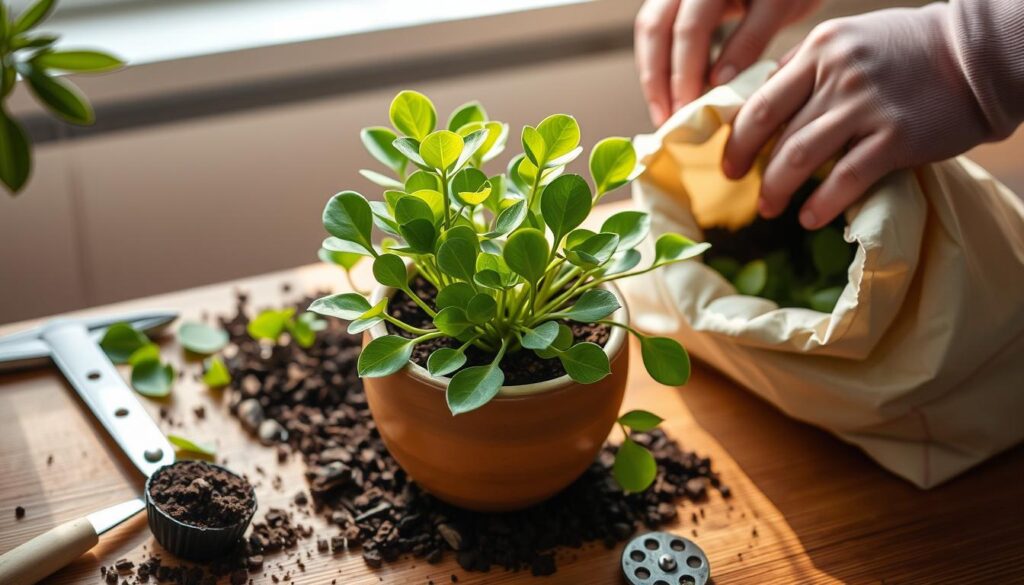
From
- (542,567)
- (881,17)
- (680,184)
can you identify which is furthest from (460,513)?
(881,17)

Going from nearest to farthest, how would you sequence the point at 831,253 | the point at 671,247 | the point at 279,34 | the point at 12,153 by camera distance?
the point at 12,153 → the point at 671,247 → the point at 831,253 → the point at 279,34

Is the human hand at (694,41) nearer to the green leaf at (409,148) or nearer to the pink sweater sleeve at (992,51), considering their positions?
the pink sweater sleeve at (992,51)

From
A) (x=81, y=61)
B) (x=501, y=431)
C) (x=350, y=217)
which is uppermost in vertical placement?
(x=81, y=61)

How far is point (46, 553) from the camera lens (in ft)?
2.02

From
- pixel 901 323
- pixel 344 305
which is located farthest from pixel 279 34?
pixel 901 323

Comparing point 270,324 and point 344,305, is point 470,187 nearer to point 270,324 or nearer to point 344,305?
point 344,305

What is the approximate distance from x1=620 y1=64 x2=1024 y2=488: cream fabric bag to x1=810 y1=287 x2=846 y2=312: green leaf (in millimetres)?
40

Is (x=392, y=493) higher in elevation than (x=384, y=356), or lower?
lower

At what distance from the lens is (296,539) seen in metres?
0.67

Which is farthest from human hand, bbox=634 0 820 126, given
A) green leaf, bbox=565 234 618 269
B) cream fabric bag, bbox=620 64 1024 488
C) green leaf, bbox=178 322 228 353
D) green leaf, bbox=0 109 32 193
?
green leaf, bbox=0 109 32 193

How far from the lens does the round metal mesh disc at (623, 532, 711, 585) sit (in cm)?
63

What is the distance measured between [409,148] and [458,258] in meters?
0.08

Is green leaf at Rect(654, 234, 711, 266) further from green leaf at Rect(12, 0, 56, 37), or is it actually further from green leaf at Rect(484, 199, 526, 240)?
green leaf at Rect(12, 0, 56, 37)

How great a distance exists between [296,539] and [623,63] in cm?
96
